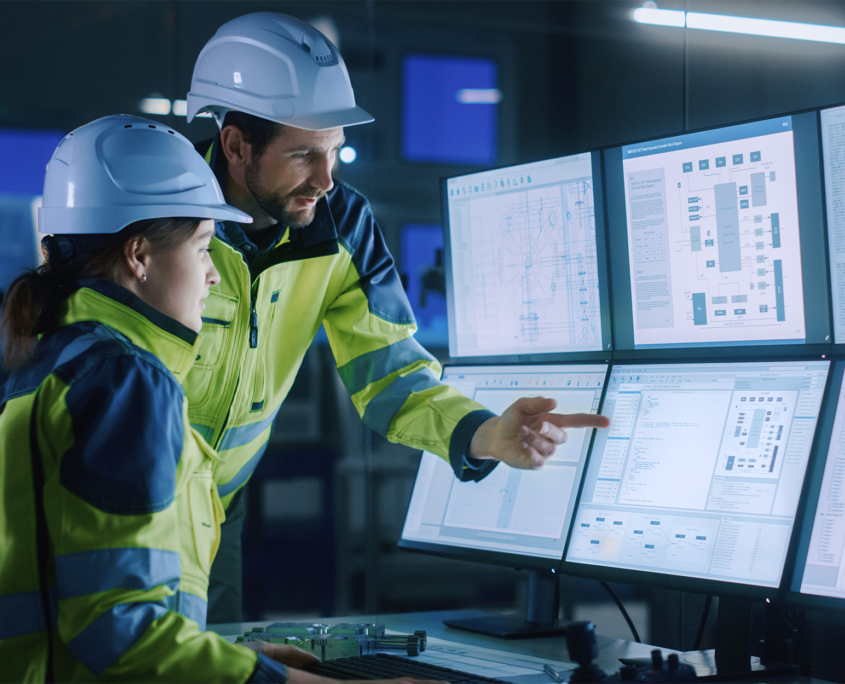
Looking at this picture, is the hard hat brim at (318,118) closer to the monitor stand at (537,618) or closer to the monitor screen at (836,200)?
the monitor screen at (836,200)

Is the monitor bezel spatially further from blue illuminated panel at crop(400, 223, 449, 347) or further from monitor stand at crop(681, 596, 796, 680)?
blue illuminated panel at crop(400, 223, 449, 347)

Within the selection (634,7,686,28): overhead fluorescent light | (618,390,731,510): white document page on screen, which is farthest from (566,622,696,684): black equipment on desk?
(634,7,686,28): overhead fluorescent light

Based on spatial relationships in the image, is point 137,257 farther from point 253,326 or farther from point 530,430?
point 530,430

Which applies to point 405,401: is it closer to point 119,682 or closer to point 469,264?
point 469,264

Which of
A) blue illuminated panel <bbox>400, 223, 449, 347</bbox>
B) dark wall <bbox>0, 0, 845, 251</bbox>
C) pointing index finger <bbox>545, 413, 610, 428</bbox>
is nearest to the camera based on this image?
pointing index finger <bbox>545, 413, 610, 428</bbox>

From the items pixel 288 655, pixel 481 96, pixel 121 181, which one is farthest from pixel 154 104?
pixel 288 655

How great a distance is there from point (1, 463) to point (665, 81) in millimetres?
2319

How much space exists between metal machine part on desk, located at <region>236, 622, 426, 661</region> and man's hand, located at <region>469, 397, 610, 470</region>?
0.31 m

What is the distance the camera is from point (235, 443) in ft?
5.53

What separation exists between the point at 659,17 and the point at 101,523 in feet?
8.01

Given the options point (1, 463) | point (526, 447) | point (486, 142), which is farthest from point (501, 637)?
point (486, 142)

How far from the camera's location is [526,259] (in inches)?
63.5

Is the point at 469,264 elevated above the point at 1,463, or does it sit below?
above

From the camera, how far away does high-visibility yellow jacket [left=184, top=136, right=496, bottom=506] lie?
5.00 ft
